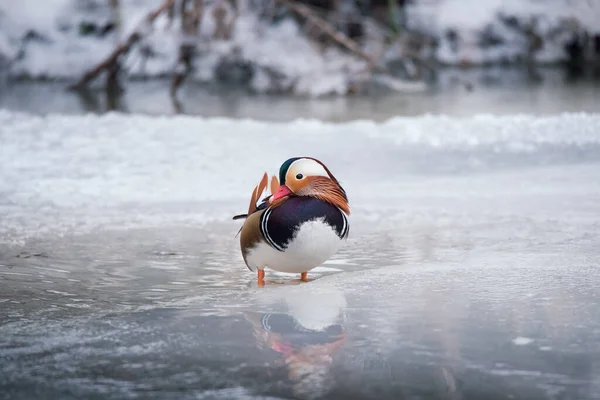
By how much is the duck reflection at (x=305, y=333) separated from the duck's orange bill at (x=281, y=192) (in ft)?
1.06

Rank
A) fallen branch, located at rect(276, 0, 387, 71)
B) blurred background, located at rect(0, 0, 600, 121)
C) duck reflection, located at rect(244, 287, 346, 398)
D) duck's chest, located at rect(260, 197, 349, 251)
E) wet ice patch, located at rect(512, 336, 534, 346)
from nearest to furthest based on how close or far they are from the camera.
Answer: duck reflection, located at rect(244, 287, 346, 398)
wet ice patch, located at rect(512, 336, 534, 346)
duck's chest, located at rect(260, 197, 349, 251)
blurred background, located at rect(0, 0, 600, 121)
fallen branch, located at rect(276, 0, 387, 71)

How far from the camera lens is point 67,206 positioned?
538 centimetres

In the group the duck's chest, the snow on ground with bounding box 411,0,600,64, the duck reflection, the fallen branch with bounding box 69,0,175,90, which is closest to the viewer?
the duck reflection

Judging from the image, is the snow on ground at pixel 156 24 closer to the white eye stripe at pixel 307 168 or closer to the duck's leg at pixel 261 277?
the duck's leg at pixel 261 277

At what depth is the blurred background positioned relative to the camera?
10.6 m

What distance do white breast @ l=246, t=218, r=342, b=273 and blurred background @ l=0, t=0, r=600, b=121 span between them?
5774 mm

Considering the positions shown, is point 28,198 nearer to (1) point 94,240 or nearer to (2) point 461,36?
(1) point 94,240

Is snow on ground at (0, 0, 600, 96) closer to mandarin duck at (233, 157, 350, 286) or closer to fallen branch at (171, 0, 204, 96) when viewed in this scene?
fallen branch at (171, 0, 204, 96)

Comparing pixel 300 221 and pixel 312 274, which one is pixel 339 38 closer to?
pixel 312 274

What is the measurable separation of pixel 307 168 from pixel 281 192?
12 centimetres

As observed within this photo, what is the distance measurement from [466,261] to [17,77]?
38.1ft

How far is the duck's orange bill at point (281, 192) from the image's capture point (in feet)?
11.3

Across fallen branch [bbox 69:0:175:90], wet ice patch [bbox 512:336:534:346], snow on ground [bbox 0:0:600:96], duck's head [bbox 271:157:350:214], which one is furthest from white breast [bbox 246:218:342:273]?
snow on ground [bbox 0:0:600:96]

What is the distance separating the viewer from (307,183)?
3473 mm
